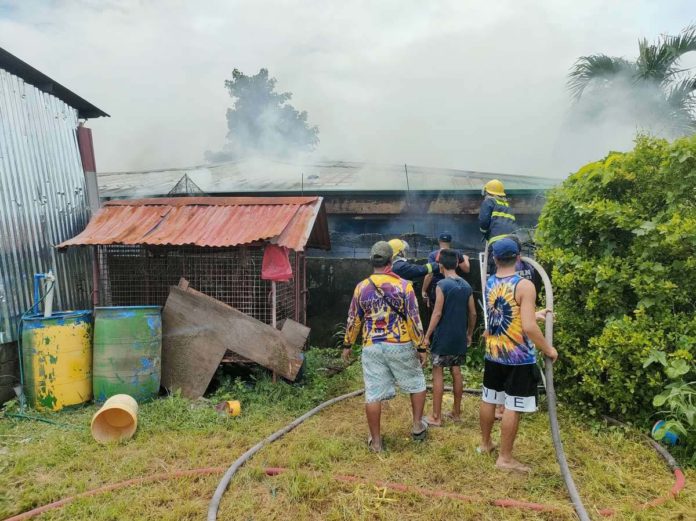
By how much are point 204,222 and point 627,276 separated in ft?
16.9

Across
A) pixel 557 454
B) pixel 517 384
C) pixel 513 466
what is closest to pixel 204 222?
pixel 517 384

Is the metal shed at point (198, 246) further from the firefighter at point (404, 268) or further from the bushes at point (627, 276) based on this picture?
the bushes at point (627, 276)

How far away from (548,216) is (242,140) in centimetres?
2565

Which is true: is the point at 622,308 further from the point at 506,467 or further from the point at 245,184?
the point at 245,184

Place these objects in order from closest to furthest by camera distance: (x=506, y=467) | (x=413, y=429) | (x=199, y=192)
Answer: (x=506, y=467) → (x=413, y=429) → (x=199, y=192)

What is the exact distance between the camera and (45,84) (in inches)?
274

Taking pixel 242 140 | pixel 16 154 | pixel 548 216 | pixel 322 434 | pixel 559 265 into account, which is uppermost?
pixel 242 140

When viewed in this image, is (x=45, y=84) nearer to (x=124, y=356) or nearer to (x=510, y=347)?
(x=124, y=356)

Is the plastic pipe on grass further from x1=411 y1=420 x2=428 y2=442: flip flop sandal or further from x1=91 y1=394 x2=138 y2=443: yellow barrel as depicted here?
x1=411 y1=420 x2=428 y2=442: flip flop sandal

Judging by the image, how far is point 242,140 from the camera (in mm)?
28938

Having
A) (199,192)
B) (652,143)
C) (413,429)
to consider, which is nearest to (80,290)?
(199,192)

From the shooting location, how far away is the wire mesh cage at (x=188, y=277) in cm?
670

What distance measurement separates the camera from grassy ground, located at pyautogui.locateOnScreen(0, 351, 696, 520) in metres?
3.29

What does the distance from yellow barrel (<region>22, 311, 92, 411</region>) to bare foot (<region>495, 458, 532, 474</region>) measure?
4612mm
